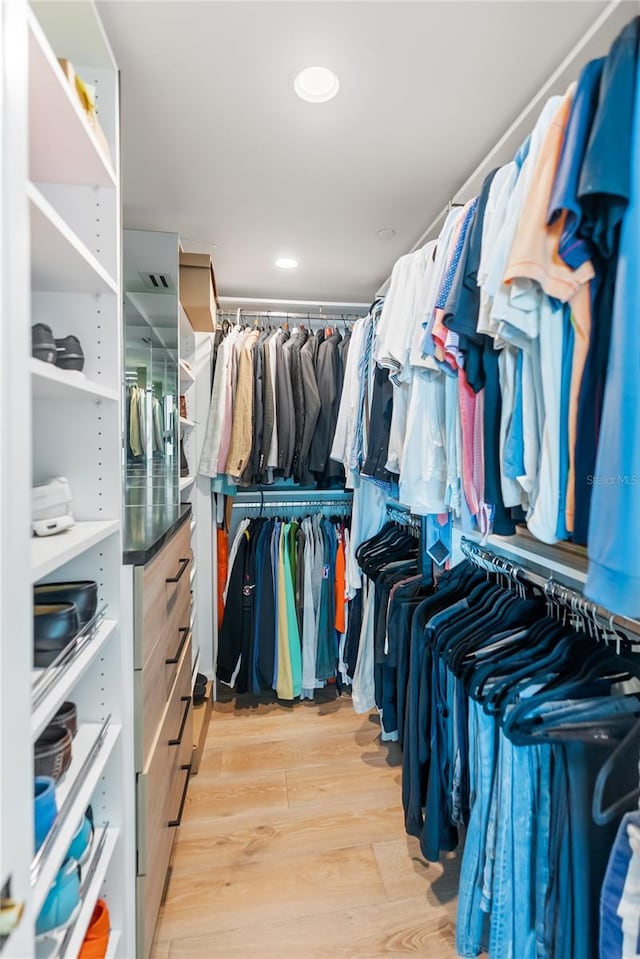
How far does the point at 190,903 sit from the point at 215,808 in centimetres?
34

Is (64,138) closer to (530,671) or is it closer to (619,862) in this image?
(530,671)

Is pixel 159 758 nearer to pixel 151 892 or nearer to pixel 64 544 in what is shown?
pixel 151 892

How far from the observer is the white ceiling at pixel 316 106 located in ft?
3.15

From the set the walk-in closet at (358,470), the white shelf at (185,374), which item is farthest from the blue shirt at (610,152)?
the white shelf at (185,374)

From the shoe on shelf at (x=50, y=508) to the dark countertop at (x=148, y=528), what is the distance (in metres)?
0.17

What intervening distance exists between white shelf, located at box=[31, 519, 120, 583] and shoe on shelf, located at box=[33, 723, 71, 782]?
0.31 metres

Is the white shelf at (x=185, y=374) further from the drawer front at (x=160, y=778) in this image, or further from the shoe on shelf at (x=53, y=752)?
the shoe on shelf at (x=53, y=752)

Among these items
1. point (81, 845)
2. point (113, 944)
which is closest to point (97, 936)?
point (113, 944)

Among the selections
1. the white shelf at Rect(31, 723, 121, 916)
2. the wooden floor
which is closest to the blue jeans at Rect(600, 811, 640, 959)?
the wooden floor

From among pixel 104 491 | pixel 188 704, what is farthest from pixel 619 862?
pixel 188 704

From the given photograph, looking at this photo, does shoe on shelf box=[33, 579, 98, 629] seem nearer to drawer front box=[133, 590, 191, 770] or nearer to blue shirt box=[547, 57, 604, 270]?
drawer front box=[133, 590, 191, 770]

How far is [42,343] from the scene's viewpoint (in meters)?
0.74

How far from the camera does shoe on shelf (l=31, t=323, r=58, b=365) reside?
73 cm

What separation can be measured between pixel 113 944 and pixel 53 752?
55cm
